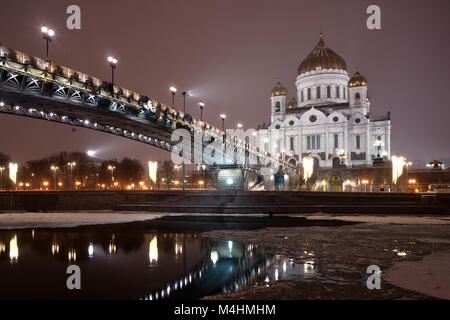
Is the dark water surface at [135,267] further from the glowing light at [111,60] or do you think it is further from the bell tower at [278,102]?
the bell tower at [278,102]

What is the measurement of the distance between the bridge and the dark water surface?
533 inches

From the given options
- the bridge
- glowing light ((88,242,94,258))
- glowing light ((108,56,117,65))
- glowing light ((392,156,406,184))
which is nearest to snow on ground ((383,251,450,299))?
glowing light ((88,242,94,258))

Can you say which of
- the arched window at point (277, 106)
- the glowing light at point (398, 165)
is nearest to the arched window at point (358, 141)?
the arched window at point (277, 106)

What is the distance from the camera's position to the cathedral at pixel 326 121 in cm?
11344

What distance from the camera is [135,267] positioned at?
12.8m

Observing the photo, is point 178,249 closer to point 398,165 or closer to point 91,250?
point 91,250

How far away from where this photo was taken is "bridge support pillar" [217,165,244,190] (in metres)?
61.0

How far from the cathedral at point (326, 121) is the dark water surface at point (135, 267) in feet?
309

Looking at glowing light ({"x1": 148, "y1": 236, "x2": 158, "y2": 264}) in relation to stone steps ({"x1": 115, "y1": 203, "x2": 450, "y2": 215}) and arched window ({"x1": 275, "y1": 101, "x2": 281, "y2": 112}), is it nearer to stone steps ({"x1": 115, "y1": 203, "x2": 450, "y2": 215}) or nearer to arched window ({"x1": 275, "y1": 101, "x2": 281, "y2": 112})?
stone steps ({"x1": 115, "y1": 203, "x2": 450, "y2": 215})

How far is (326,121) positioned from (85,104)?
91.2 metres

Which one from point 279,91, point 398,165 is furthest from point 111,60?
point 279,91

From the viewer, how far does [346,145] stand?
113 meters

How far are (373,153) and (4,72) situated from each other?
10537 centimetres
